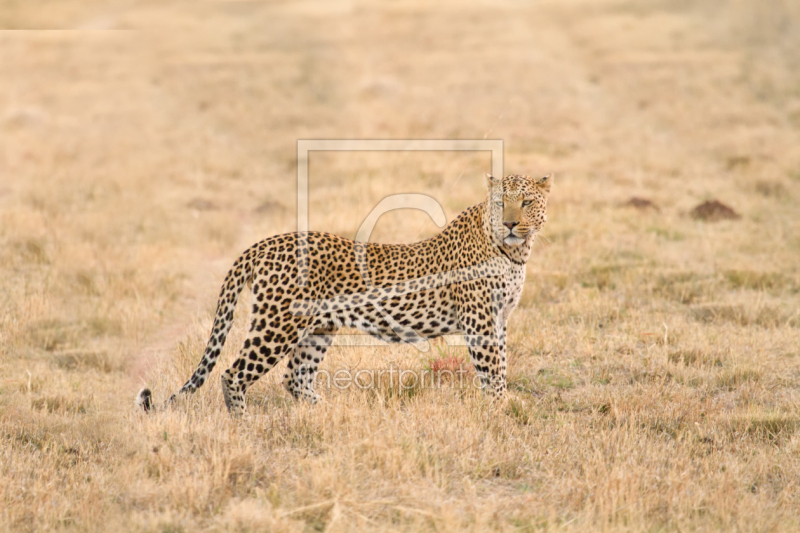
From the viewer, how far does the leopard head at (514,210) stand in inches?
281

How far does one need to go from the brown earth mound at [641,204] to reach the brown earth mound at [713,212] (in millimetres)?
680

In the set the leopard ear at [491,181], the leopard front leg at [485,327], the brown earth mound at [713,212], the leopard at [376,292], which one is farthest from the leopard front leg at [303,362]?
the brown earth mound at [713,212]

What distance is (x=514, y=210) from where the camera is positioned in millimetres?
7172

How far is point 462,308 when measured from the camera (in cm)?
722

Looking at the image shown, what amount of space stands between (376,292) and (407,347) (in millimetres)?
1938

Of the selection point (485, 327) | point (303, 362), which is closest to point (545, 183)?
point (485, 327)

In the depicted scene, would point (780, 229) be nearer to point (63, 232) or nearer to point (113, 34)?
point (63, 232)

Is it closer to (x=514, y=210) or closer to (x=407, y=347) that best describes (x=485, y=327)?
(x=514, y=210)

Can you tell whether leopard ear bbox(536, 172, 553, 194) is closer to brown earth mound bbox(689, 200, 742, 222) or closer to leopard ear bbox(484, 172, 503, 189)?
leopard ear bbox(484, 172, 503, 189)

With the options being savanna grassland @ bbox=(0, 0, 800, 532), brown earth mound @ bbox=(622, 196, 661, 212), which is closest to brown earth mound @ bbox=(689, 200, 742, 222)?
savanna grassland @ bbox=(0, 0, 800, 532)

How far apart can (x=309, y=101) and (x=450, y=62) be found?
331 inches

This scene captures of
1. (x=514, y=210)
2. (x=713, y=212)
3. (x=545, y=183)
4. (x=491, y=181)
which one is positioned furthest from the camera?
(x=713, y=212)

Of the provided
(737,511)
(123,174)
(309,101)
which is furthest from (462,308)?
(309,101)

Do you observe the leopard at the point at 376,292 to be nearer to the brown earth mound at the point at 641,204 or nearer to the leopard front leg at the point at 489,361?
the leopard front leg at the point at 489,361
